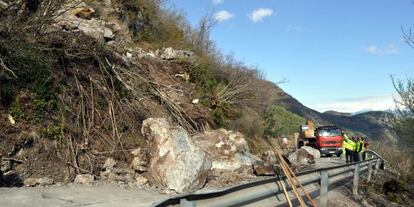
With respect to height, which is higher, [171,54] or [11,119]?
[171,54]

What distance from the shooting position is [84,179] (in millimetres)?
12094

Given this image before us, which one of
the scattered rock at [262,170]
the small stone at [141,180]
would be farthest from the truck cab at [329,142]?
the small stone at [141,180]

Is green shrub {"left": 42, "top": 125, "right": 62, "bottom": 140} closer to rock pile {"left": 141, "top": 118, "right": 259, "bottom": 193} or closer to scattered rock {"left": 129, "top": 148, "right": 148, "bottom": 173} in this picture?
scattered rock {"left": 129, "top": 148, "right": 148, "bottom": 173}

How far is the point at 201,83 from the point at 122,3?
661 centimetres

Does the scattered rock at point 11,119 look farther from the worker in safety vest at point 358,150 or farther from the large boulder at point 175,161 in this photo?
the worker in safety vest at point 358,150

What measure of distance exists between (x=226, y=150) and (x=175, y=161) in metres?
3.76

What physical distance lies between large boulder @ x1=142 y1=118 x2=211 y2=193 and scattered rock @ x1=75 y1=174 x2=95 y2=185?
66.2 inches

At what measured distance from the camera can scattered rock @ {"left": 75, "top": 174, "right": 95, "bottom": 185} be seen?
39.4 ft

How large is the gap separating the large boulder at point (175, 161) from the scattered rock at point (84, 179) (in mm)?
1682

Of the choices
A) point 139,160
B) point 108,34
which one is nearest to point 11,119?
point 139,160

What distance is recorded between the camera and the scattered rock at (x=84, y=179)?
39.4 ft

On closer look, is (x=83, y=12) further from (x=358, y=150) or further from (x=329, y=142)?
(x=329, y=142)

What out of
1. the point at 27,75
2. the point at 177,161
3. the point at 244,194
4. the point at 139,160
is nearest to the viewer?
the point at 244,194

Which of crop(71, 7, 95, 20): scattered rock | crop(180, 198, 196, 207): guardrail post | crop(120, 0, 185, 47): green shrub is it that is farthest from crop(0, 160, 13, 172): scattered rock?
crop(120, 0, 185, 47): green shrub
